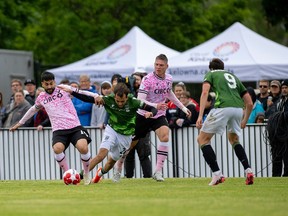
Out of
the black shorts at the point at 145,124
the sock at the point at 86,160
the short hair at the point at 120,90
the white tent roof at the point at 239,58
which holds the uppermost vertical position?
the white tent roof at the point at 239,58

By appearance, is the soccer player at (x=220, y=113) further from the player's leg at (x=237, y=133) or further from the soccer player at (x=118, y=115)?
the soccer player at (x=118, y=115)

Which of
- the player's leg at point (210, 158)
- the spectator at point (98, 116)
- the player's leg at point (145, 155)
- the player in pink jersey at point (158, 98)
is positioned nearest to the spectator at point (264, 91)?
the player's leg at point (145, 155)

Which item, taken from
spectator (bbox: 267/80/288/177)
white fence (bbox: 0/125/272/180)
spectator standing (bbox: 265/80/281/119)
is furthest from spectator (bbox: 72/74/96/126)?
spectator (bbox: 267/80/288/177)

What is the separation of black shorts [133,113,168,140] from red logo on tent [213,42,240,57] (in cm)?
822

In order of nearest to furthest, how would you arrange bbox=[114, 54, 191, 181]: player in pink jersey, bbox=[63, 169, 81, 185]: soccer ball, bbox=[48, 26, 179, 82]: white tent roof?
bbox=[63, 169, 81, 185]: soccer ball, bbox=[114, 54, 191, 181]: player in pink jersey, bbox=[48, 26, 179, 82]: white tent roof

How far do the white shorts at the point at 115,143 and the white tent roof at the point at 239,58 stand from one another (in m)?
8.49

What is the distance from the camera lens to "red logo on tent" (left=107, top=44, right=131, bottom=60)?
30406 millimetres

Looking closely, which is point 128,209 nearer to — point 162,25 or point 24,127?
point 24,127

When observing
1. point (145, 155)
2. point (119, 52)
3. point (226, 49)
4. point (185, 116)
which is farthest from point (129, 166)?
point (119, 52)

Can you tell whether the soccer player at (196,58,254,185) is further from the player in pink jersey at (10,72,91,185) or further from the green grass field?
the player in pink jersey at (10,72,91,185)

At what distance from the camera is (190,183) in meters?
18.6

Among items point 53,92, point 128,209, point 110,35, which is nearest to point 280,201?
point 128,209

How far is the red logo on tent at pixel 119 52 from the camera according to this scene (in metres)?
30.4

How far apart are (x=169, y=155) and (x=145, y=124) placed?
3.47 m
